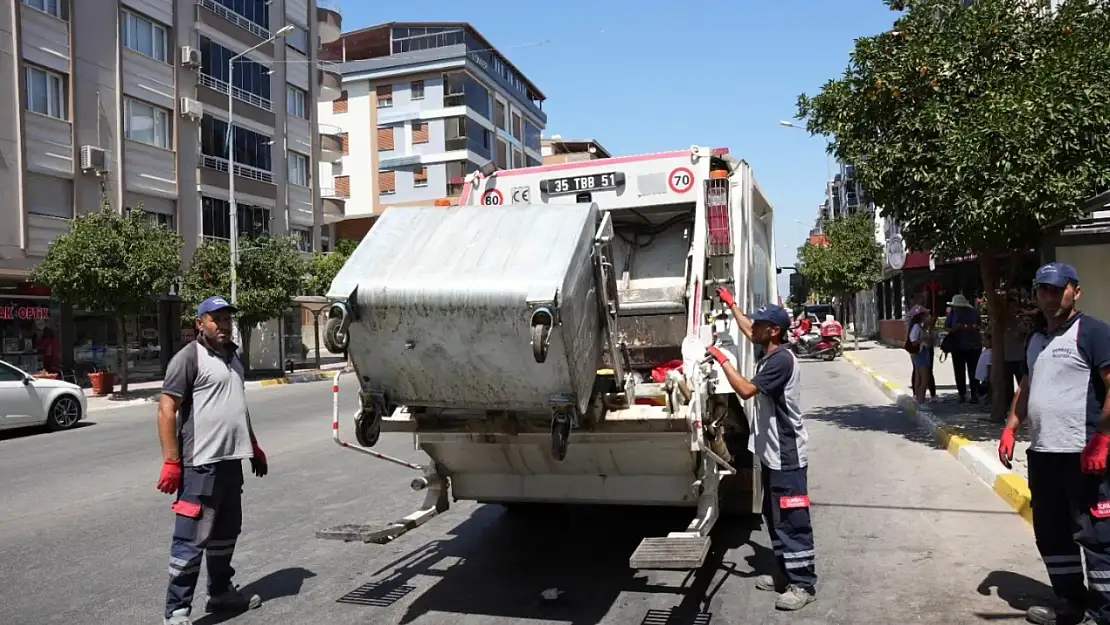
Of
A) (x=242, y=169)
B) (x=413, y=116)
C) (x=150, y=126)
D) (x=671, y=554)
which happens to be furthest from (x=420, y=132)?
(x=671, y=554)

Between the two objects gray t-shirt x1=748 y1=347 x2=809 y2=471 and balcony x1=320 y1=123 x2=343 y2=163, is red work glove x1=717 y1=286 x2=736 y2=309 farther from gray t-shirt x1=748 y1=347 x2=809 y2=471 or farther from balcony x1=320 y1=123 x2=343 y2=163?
balcony x1=320 y1=123 x2=343 y2=163

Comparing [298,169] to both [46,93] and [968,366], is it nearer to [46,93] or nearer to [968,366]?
[46,93]

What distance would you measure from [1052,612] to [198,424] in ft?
15.0

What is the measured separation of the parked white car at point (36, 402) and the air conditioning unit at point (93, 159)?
10619 millimetres

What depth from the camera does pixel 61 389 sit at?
15.5 m

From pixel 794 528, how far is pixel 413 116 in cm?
4985

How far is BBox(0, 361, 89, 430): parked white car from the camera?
47.5ft

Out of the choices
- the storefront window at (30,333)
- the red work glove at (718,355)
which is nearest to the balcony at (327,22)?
the storefront window at (30,333)

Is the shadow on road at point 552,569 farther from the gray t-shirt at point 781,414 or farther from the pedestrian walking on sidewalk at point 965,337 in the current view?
the pedestrian walking on sidewalk at point 965,337

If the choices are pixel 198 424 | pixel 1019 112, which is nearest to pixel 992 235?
pixel 1019 112

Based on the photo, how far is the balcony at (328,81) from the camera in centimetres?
3772

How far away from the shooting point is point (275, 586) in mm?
5645

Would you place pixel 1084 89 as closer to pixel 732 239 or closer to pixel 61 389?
pixel 732 239

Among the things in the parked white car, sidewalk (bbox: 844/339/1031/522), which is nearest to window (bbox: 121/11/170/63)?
the parked white car
